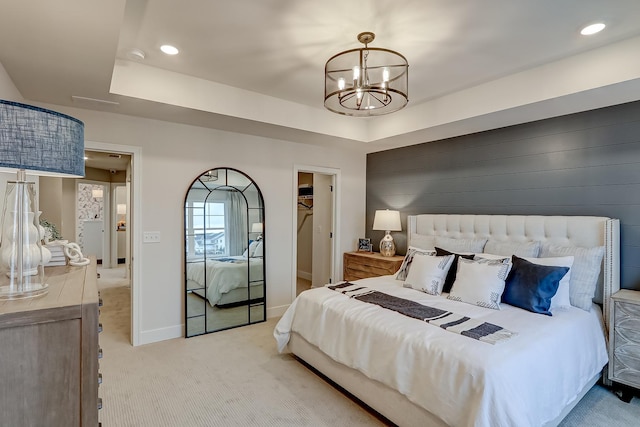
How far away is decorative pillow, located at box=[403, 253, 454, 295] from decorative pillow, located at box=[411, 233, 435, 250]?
762mm

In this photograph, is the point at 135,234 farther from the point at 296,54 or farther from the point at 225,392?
the point at 296,54

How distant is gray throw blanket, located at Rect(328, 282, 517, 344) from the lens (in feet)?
6.98

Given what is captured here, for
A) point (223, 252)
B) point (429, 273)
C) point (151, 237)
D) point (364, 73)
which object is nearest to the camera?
point (364, 73)

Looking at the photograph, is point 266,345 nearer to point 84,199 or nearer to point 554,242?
point 554,242

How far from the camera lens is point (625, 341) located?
8.50 feet

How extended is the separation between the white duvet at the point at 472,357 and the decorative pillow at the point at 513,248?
668 mm

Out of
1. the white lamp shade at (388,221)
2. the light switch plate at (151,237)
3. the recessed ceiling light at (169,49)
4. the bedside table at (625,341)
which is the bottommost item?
the bedside table at (625,341)

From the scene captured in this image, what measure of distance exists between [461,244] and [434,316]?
4.92 feet

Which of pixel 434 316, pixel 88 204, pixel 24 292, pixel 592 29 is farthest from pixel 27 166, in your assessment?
pixel 88 204

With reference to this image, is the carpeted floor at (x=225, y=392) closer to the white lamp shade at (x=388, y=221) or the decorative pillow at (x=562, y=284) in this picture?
the decorative pillow at (x=562, y=284)

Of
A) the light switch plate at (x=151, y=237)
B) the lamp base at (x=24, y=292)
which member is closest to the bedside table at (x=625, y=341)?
the lamp base at (x=24, y=292)

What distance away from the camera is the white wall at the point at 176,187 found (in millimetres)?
3537

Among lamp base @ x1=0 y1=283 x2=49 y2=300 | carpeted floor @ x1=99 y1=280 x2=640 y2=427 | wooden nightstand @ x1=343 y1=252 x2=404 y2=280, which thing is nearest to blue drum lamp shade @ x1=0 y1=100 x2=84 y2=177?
lamp base @ x1=0 y1=283 x2=49 y2=300

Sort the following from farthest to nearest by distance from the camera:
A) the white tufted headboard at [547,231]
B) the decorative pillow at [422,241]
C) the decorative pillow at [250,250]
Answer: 1. the decorative pillow at [250,250]
2. the decorative pillow at [422,241]
3. the white tufted headboard at [547,231]
